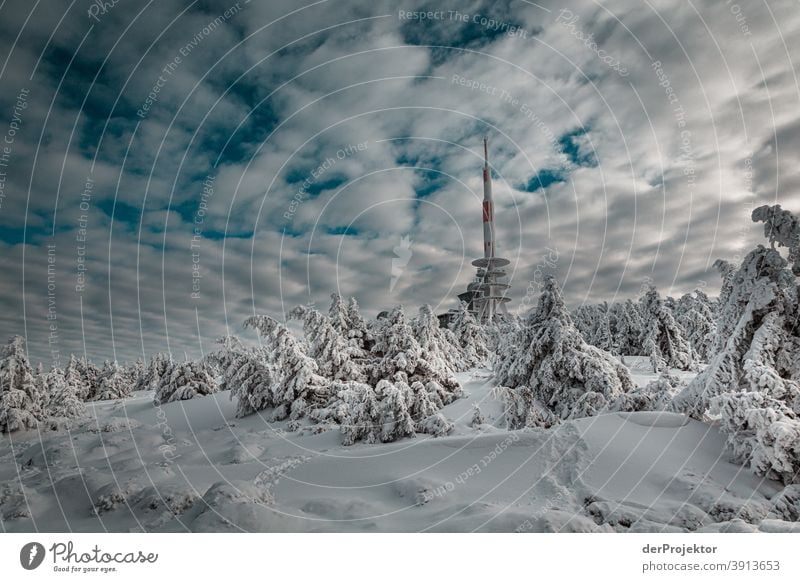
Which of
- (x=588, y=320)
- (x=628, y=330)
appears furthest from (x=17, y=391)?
(x=588, y=320)

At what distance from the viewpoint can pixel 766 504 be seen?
8.45 meters

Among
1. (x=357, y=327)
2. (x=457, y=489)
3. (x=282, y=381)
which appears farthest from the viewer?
(x=357, y=327)

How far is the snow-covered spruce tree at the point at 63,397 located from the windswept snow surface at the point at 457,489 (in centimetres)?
2236

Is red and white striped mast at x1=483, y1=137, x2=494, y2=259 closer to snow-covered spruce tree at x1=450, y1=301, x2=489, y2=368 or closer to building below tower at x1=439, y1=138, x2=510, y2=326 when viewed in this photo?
building below tower at x1=439, y1=138, x2=510, y2=326

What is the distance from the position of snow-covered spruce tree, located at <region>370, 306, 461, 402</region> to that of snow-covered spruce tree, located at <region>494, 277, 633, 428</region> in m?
4.92


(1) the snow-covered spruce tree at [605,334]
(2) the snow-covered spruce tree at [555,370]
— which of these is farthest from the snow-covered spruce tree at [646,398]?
(1) the snow-covered spruce tree at [605,334]

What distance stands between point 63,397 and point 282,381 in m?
23.9

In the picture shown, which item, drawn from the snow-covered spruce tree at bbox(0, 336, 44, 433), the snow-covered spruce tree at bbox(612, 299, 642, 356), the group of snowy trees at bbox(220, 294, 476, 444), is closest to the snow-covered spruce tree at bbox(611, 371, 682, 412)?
the group of snowy trees at bbox(220, 294, 476, 444)

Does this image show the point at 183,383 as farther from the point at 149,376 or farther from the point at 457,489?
the point at 149,376

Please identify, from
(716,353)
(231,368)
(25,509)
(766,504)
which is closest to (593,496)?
(766,504)

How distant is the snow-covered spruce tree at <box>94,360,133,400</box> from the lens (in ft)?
167

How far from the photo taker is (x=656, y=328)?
4322cm

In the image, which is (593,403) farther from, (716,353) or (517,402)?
(716,353)
